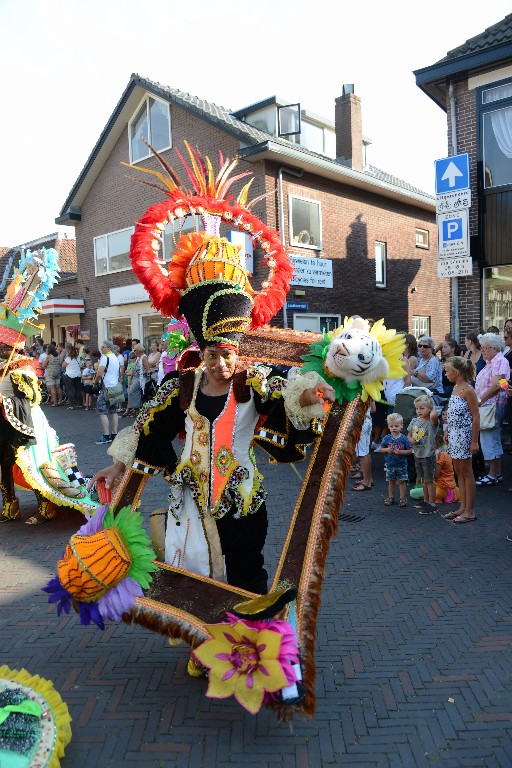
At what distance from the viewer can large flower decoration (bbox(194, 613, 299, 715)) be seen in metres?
2.46

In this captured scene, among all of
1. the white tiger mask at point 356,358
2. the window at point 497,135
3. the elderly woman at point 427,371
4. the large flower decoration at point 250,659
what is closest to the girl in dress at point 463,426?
the elderly woman at point 427,371

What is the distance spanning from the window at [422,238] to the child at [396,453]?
51.4ft

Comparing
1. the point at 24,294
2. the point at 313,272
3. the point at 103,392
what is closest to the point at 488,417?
the point at 24,294

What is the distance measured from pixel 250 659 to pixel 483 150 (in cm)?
1058

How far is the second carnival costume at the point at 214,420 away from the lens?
9.63 ft

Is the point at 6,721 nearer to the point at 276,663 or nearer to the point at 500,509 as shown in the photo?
the point at 276,663

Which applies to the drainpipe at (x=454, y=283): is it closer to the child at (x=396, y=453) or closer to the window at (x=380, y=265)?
the child at (x=396, y=453)

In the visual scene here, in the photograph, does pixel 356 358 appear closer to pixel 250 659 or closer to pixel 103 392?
pixel 250 659

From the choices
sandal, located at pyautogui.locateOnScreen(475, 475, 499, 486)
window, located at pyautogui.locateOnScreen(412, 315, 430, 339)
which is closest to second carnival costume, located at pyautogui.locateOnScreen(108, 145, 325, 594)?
sandal, located at pyautogui.locateOnScreen(475, 475, 499, 486)

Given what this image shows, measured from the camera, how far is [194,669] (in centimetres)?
337

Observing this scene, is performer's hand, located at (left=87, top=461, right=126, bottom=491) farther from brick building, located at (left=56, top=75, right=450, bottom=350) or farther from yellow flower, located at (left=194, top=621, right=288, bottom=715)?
brick building, located at (left=56, top=75, right=450, bottom=350)

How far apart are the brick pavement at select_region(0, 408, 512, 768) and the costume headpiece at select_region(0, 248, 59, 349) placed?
221 cm

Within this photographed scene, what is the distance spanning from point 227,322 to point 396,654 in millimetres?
2318

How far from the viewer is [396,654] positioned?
3.59 metres
